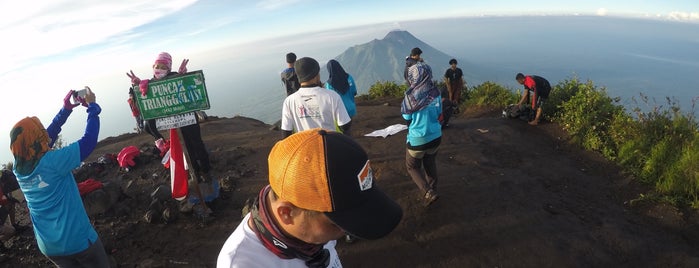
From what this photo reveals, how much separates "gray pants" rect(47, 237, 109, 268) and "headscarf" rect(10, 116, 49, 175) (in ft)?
3.08

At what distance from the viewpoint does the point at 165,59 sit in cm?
565

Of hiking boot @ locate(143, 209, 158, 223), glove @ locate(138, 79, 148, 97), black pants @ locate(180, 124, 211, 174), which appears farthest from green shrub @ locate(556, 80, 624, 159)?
hiking boot @ locate(143, 209, 158, 223)

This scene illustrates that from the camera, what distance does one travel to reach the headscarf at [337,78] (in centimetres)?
600

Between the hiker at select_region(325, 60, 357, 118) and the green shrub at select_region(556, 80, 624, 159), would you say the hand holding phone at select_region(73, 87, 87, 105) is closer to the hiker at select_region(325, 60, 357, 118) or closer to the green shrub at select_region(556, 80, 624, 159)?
the hiker at select_region(325, 60, 357, 118)

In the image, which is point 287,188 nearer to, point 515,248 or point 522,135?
point 515,248

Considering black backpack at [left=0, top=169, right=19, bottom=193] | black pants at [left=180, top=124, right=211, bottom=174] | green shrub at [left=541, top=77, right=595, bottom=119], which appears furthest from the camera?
green shrub at [left=541, top=77, right=595, bottom=119]

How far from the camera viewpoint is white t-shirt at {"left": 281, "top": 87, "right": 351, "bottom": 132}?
4.25 m

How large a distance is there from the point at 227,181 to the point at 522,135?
8235mm

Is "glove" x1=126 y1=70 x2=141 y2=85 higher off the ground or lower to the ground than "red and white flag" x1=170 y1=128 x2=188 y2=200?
higher

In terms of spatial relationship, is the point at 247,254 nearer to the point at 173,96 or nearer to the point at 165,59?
the point at 173,96

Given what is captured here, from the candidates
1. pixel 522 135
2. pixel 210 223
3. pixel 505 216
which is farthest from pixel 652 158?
pixel 210 223

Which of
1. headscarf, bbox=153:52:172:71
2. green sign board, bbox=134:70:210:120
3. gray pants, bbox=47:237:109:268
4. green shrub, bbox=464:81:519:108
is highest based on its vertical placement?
headscarf, bbox=153:52:172:71

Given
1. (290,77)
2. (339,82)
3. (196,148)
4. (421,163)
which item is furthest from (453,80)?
(196,148)

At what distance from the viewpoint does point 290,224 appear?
49.1 inches
